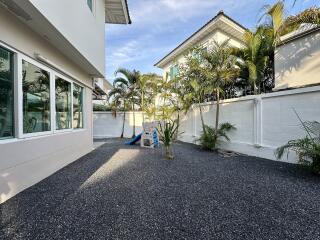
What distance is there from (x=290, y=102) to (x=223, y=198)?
4099 mm

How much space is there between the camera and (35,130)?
183 inches

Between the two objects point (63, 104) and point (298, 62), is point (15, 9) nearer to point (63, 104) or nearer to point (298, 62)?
point (63, 104)

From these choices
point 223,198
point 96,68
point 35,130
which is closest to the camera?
point 223,198

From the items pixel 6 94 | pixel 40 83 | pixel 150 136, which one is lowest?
pixel 150 136

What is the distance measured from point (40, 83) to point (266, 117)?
662 cm

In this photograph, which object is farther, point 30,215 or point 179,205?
point 179,205

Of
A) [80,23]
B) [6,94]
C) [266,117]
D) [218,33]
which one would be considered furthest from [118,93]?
[6,94]

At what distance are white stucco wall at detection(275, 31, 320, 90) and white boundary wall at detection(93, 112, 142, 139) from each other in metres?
10.2

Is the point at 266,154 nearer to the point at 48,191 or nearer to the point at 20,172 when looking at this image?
the point at 48,191

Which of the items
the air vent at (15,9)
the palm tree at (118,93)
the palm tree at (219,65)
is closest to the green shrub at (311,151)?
the palm tree at (219,65)

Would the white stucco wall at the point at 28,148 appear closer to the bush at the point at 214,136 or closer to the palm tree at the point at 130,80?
the bush at the point at 214,136

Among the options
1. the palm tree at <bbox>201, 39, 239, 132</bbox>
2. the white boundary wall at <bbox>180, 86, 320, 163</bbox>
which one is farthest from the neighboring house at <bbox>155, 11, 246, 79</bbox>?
the white boundary wall at <bbox>180, 86, 320, 163</bbox>

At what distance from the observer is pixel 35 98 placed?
472cm

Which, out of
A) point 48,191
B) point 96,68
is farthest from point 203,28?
point 48,191
